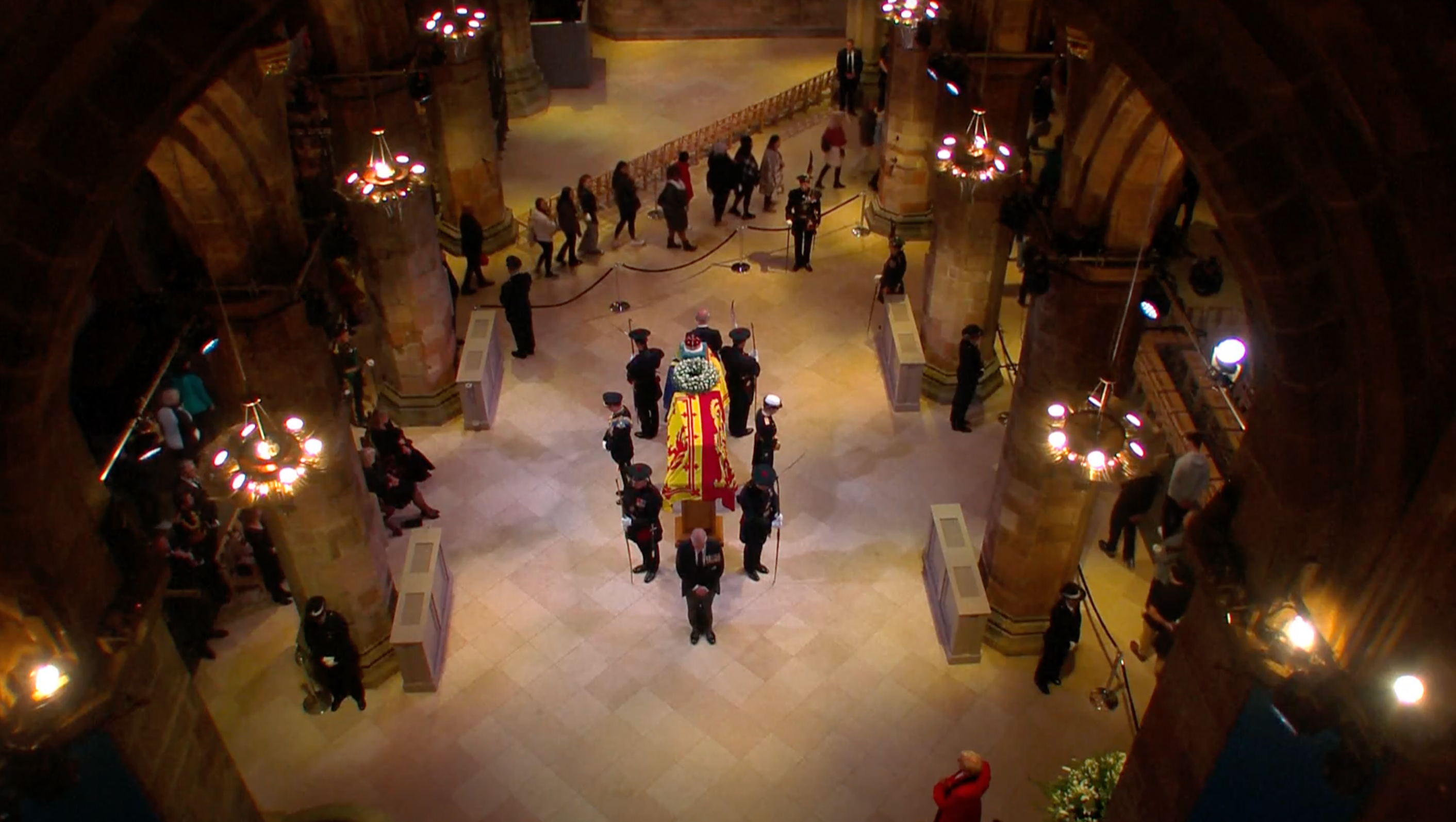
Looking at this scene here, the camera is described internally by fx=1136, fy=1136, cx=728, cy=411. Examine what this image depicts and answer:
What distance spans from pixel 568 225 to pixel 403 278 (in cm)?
349

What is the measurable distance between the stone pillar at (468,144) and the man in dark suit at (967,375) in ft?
23.3

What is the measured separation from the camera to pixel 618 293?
1578 centimetres

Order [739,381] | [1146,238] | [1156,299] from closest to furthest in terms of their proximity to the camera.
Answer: [1146,238], [1156,299], [739,381]

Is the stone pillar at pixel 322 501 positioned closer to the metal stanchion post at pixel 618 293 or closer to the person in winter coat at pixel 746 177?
the metal stanchion post at pixel 618 293

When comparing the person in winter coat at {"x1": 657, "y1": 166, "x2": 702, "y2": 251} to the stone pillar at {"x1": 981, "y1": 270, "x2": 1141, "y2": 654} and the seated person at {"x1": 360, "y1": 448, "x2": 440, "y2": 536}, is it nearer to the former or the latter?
the seated person at {"x1": 360, "y1": 448, "x2": 440, "y2": 536}

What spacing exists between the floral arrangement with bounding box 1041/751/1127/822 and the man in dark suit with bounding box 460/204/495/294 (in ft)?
32.6

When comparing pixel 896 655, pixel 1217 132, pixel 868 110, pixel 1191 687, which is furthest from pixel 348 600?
pixel 868 110

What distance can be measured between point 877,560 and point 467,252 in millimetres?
7149

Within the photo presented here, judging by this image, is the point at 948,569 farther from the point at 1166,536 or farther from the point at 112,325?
the point at 112,325

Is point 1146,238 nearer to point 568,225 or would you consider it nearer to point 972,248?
point 972,248

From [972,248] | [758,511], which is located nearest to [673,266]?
[972,248]

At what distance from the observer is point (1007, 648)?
1073 centimetres

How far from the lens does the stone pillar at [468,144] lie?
14953 millimetres

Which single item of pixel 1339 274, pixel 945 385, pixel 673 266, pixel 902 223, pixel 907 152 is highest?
pixel 1339 274
